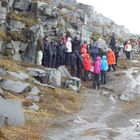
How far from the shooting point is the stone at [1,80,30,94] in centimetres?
2575

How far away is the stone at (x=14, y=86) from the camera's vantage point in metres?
25.8

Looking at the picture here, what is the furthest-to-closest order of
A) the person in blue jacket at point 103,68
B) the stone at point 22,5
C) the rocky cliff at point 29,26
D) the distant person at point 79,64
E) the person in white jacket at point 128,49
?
1. the person in white jacket at point 128,49
2. the stone at point 22,5
3. the distant person at point 79,64
4. the person in blue jacket at point 103,68
5. the rocky cliff at point 29,26

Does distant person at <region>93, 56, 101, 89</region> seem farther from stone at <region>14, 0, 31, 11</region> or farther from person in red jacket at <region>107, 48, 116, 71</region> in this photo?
stone at <region>14, 0, 31, 11</region>

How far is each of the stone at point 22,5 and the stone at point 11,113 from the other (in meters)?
17.9

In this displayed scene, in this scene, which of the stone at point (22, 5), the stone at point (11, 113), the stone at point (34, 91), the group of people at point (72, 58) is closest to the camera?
the stone at point (11, 113)

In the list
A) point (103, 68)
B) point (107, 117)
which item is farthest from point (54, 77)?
point (107, 117)

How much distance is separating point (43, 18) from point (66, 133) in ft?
62.4

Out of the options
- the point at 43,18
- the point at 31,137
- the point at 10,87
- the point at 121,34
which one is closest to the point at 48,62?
the point at 43,18

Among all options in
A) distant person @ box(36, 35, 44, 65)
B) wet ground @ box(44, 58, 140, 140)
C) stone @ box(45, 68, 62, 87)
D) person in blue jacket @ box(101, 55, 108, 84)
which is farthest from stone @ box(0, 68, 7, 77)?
person in blue jacket @ box(101, 55, 108, 84)

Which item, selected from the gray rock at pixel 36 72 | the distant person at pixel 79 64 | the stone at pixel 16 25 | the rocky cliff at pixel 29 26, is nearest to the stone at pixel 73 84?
the gray rock at pixel 36 72

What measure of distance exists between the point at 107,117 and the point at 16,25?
13.5m

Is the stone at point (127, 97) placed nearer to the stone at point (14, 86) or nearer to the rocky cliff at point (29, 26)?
the rocky cliff at point (29, 26)

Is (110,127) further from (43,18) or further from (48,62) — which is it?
(43,18)

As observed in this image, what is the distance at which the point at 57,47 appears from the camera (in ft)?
115
